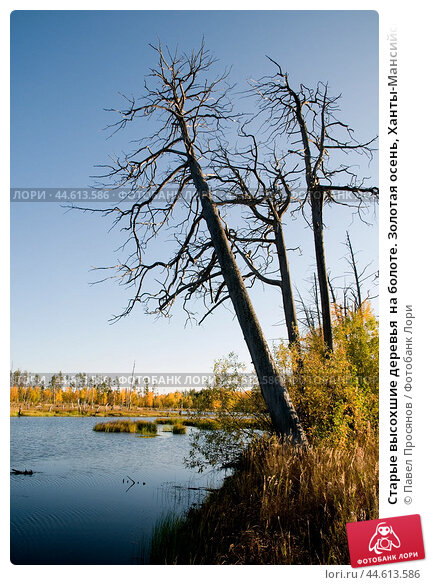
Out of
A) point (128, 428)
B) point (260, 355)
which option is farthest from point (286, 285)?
point (128, 428)

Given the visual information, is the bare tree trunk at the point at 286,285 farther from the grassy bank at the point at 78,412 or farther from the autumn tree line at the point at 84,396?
the autumn tree line at the point at 84,396

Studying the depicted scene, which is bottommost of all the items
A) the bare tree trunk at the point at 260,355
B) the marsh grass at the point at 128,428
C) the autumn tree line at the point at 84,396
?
the autumn tree line at the point at 84,396

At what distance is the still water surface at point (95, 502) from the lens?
17.0 ft

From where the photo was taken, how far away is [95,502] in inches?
301

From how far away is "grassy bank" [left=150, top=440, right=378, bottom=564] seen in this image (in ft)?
12.8

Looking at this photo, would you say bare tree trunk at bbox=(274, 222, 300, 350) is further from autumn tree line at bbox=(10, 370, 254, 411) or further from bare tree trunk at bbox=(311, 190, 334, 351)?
autumn tree line at bbox=(10, 370, 254, 411)

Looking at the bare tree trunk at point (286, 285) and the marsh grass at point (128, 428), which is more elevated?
the bare tree trunk at point (286, 285)

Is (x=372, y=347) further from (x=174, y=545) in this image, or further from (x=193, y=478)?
(x=174, y=545)
